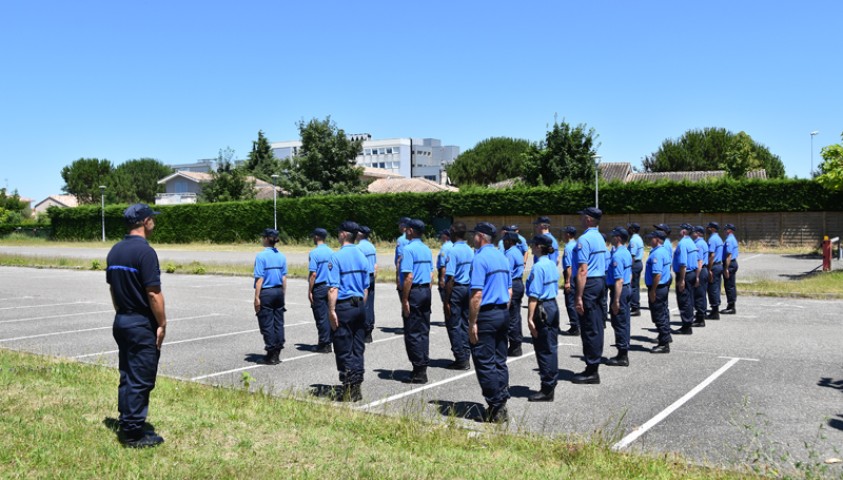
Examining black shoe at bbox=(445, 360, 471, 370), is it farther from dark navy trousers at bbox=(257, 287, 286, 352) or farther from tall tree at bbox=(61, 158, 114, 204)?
tall tree at bbox=(61, 158, 114, 204)

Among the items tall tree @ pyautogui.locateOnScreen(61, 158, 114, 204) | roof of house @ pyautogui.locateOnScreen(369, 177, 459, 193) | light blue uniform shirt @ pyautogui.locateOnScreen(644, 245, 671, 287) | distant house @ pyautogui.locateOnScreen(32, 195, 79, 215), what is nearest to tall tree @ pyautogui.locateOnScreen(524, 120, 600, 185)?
roof of house @ pyautogui.locateOnScreen(369, 177, 459, 193)

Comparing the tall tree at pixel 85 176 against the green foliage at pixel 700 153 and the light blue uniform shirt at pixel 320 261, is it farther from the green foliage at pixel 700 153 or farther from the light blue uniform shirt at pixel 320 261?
the light blue uniform shirt at pixel 320 261

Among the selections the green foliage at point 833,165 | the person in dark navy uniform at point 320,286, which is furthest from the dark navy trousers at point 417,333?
the green foliage at point 833,165

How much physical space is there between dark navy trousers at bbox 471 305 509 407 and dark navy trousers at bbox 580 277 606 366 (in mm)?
2189

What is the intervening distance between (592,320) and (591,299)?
0.90 ft

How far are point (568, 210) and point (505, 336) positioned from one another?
118ft

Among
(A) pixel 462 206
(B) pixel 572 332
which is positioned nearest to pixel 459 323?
(B) pixel 572 332

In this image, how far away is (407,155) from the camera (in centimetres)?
14450

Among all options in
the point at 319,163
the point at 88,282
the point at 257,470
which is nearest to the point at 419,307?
the point at 257,470

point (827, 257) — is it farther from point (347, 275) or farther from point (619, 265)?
point (347, 275)

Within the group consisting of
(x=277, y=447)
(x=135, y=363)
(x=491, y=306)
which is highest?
(x=491, y=306)

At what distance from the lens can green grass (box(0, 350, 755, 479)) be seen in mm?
5422

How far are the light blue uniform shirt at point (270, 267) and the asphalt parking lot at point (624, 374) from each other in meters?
1.18

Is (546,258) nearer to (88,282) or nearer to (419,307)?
(419,307)
